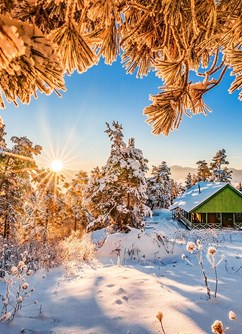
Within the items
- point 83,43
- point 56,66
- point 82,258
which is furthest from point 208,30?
point 82,258

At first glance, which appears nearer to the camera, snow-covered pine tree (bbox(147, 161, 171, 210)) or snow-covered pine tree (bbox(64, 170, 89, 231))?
snow-covered pine tree (bbox(64, 170, 89, 231))

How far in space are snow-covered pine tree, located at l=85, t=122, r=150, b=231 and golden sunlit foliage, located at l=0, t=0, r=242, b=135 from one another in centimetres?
1654

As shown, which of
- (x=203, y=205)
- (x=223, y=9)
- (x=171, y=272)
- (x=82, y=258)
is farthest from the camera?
(x=203, y=205)

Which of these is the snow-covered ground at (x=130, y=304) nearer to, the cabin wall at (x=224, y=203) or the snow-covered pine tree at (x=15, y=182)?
the snow-covered pine tree at (x=15, y=182)

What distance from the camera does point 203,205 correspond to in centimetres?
3600

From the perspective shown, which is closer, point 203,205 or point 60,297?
point 60,297

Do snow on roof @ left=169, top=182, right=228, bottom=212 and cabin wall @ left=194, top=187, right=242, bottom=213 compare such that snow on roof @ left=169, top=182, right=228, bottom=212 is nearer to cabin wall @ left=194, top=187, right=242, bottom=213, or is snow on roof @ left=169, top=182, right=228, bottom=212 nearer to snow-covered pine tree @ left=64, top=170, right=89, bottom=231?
cabin wall @ left=194, top=187, right=242, bottom=213

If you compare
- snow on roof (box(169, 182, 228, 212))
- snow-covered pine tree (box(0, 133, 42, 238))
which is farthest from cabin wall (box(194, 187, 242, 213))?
snow-covered pine tree (box(0, 133, 42, 238))

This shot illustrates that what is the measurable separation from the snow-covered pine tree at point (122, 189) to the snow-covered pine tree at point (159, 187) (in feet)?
124

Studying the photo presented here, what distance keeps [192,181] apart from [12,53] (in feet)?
233

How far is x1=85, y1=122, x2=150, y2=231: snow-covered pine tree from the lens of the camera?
62.1ft

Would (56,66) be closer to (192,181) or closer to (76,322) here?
(76,322)

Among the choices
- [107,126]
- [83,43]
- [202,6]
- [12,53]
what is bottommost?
[12,53]

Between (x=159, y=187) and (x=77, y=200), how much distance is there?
88.5ft
